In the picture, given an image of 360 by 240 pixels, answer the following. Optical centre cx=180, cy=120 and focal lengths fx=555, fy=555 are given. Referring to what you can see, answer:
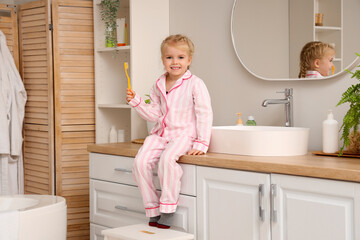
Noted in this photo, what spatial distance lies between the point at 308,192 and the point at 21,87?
2457 millimetres

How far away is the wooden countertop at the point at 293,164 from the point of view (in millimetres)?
1971

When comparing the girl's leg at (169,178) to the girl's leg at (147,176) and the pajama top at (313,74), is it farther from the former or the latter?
the pajama top at (313,74)

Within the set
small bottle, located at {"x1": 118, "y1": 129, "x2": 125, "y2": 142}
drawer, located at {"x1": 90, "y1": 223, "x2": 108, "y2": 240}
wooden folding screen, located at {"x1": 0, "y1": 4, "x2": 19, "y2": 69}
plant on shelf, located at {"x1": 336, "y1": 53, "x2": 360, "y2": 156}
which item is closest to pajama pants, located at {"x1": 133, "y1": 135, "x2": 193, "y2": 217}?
drawer, located at {"x1": 90, "y1": 223, "x2": 108, "y2": 240}

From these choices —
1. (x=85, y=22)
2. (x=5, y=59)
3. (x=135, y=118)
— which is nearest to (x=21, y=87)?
(x=5, y=59)

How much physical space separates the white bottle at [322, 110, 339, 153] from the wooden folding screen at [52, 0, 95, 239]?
1.85 m

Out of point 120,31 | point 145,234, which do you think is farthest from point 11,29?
point 145,234

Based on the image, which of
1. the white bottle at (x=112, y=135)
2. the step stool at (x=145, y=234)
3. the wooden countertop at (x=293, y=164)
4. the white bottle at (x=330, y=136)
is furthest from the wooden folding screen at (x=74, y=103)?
the white bottle at (x=330, y=136)

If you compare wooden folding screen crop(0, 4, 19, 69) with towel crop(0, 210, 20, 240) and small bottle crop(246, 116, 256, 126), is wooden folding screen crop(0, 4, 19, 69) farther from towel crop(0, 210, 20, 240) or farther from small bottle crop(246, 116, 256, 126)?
small bottle crop(246, 116, 256, 126)

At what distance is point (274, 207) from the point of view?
7.21 feet

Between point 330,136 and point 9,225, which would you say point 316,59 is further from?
point 9,225

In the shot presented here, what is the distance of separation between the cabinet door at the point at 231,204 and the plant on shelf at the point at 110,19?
1466 millimetres

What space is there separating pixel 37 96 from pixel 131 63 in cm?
86

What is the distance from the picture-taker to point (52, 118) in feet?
12.3

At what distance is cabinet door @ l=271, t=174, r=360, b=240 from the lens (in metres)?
1.96
